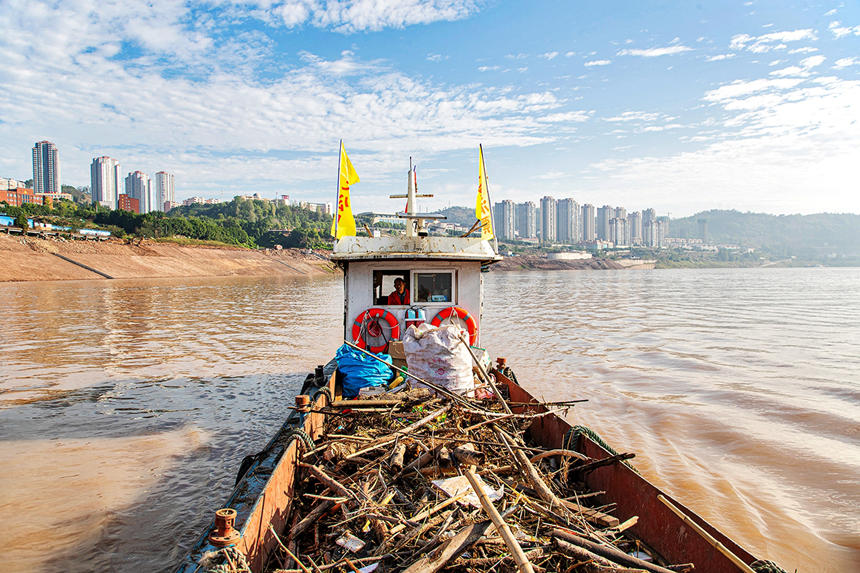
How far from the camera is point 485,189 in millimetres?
8453

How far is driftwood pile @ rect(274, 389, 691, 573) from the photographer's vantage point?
2.78m

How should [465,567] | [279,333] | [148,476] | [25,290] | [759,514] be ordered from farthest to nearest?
1. [25,290]
2. [279,333]
3. [148,476]
4. [759,514]
5. [465,567]

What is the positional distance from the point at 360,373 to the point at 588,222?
19436cm

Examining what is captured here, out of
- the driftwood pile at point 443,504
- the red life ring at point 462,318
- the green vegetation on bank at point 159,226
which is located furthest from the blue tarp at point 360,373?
the green vegetation on bank at point 159,226

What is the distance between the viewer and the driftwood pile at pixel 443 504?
9.11ft

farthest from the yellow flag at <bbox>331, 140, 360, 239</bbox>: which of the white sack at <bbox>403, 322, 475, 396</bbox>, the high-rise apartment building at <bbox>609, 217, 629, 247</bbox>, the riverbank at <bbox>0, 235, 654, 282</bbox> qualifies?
the high-rise apartment building at <bbox>609, 217, 629, 247</bbox>

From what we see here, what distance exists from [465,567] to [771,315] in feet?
86.5

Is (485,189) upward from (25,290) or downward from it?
upward

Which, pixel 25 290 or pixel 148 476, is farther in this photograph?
pixel 25 290

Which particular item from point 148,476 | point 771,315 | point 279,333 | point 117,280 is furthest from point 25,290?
point 771,315

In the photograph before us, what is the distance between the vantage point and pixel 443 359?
5488 mm

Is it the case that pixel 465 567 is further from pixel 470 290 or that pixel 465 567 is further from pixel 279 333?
pixel 279 333

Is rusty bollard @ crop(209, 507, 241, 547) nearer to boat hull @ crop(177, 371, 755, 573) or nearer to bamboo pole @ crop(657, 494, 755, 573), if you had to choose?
boat hull @ crop(177, 371, 755, 573)

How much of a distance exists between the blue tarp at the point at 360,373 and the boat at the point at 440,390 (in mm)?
238
